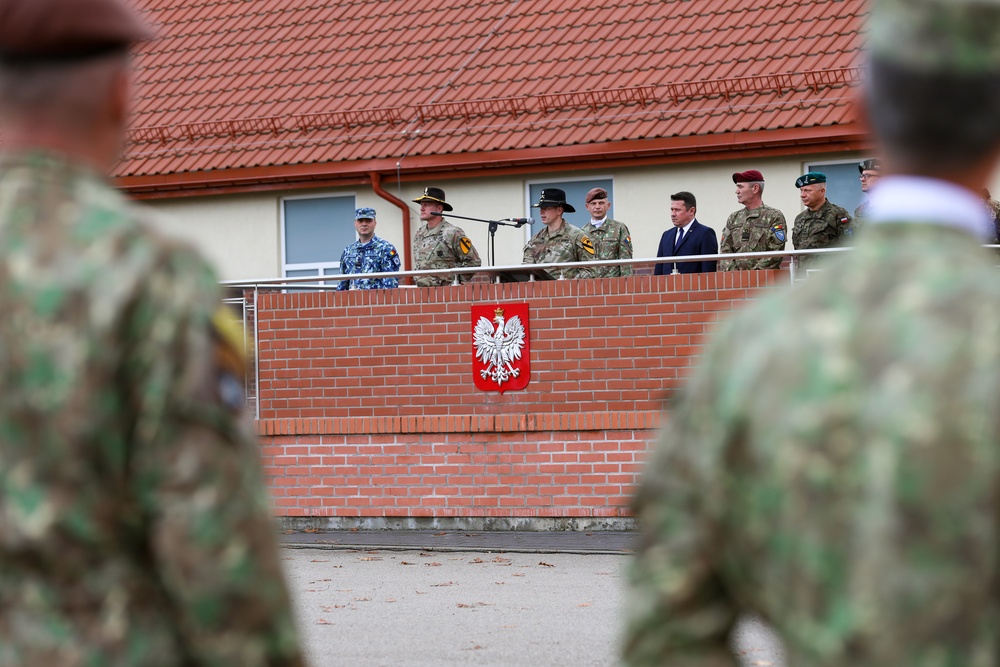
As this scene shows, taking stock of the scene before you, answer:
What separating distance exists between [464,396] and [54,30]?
36.1 ft

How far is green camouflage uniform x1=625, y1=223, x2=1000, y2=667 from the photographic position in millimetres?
1837

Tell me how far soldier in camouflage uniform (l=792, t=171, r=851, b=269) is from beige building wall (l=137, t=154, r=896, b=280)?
2.65 meters

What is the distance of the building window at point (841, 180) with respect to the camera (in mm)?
16891

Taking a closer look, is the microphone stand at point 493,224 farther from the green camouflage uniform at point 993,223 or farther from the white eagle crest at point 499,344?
the green camouflage uniform at point 993,223

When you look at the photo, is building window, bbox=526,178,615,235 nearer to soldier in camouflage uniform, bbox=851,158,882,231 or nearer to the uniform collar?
soldier in camouflage uniform, bbox=851,158,882,231

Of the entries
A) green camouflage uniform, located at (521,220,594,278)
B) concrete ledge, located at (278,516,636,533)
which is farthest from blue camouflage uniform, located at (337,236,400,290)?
concrete ledge, located at (278,516,636,533)

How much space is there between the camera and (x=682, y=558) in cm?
205

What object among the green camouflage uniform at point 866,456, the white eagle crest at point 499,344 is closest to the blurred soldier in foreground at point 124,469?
the green camouflage uniform at point 866,456

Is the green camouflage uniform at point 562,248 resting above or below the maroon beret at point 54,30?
above

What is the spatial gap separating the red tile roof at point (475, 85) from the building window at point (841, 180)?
0.28m

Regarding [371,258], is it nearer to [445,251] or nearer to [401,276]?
[445,251]

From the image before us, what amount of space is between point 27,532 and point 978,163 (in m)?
1.37

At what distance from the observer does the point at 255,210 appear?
2039cm

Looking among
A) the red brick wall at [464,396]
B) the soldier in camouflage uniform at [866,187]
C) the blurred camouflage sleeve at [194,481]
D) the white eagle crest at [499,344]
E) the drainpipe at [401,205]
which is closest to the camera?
the blurred camouflage sleeve at [194,481]
